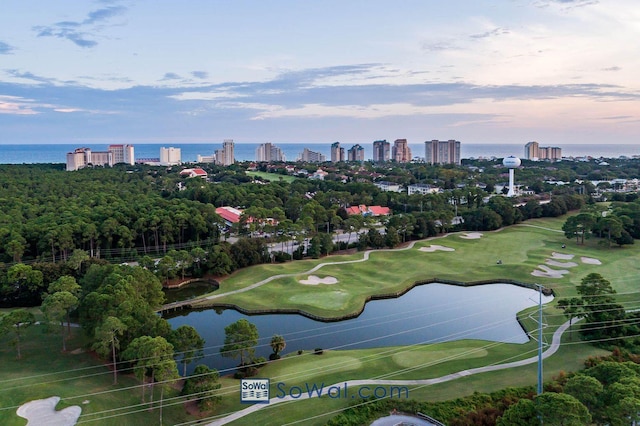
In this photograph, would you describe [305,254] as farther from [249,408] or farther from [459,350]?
[249,408]

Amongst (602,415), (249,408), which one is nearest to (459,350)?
(602,415)

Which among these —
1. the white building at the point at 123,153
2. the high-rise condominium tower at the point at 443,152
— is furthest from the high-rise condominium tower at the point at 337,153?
the white building at the point at 123,153

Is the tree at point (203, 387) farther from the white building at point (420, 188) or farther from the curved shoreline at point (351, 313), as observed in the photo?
the white building at point (420, 188)

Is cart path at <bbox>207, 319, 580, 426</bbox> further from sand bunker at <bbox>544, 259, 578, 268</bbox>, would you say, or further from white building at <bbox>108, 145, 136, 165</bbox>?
white building at <bbox>108, 145, 136, 165</bbox>

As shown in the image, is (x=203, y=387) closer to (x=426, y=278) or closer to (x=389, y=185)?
(x=426, y=278)

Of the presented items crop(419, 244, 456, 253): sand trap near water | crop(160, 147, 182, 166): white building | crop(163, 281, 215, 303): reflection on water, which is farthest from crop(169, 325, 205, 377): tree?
crop(160, 147, 182, 166): white building

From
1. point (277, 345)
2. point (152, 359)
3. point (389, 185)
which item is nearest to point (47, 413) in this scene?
point (152, 359)
